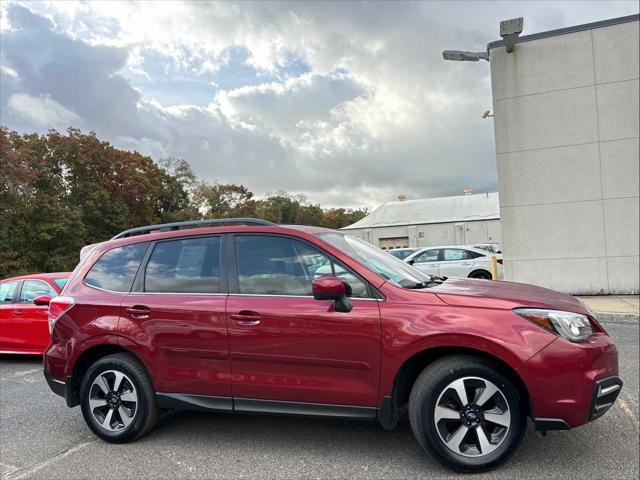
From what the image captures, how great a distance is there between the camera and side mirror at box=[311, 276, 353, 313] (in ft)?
10.7

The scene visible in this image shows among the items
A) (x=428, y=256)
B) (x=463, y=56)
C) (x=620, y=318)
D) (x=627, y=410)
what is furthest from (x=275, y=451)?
(x=428, y=256)

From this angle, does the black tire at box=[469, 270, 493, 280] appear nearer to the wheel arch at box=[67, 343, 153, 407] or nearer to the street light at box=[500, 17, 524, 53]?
the street light at box=[500, 17, 524, 53]

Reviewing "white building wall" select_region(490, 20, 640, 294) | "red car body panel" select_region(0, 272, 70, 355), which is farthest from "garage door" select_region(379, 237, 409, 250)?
"red car body panel" select_region(0, 272, 70, 355)

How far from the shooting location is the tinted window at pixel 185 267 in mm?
3891

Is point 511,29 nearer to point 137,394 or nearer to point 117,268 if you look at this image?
point 117,268

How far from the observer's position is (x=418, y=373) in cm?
341

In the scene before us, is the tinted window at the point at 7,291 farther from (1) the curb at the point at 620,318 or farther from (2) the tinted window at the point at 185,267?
(1) the curb at the point at 620,318

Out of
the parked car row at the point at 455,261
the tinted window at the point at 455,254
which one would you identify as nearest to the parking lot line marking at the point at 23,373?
the parked car row at the point at 455,261

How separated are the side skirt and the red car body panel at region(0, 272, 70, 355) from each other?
170 inches

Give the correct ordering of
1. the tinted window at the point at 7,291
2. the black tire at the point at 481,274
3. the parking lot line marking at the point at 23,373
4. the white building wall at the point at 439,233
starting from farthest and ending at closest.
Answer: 1. the white building wall at the point at 439,233
2. the black tire at the point at 481,274
3. the tinted window at the point at 7,291
4. the parking lot line marking at the point at 23,373

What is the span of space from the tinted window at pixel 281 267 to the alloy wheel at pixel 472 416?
0.92m

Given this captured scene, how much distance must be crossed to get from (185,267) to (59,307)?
→ 1.27m

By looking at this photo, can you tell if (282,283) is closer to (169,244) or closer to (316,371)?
(316,371)

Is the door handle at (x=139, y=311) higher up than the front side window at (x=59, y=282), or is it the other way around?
the front side window at (x=59, y=282)
